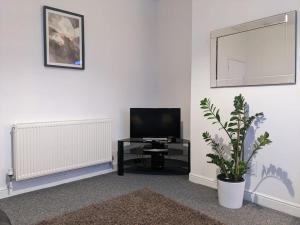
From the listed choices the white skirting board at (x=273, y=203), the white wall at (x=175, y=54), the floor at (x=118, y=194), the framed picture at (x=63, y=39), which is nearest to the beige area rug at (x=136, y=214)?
the floor at (x=118, y=194)

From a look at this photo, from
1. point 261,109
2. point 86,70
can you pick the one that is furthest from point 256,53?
point 86,70

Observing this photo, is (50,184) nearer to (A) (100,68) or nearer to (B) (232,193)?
(A) (100,68)

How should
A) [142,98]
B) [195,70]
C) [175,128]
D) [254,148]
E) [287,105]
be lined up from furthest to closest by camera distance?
1. [142,98]
2. [175,128]
3. [195,70]
4. [254,148]
5. [287,105]

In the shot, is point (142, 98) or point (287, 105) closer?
point (287, 105)

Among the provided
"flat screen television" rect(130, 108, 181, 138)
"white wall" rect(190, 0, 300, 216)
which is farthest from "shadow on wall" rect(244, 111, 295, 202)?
"flat screen television" rect(130, 108, 181, 138)

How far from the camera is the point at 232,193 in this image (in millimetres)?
2375

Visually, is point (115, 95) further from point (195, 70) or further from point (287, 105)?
point (287, 105)

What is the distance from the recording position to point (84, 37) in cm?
325

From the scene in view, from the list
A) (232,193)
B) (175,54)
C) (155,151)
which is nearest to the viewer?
(232,193)

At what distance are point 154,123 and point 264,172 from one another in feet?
A: 5.32

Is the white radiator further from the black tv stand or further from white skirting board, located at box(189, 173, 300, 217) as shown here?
white skirting board, located at box(189, 173, 300, 217)

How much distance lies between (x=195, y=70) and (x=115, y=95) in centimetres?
127

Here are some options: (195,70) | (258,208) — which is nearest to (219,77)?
(195,70)

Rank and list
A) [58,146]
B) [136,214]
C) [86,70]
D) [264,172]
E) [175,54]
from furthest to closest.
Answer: [175,54]
[86,70]
[58,146]
[264,172]
[136,214]
